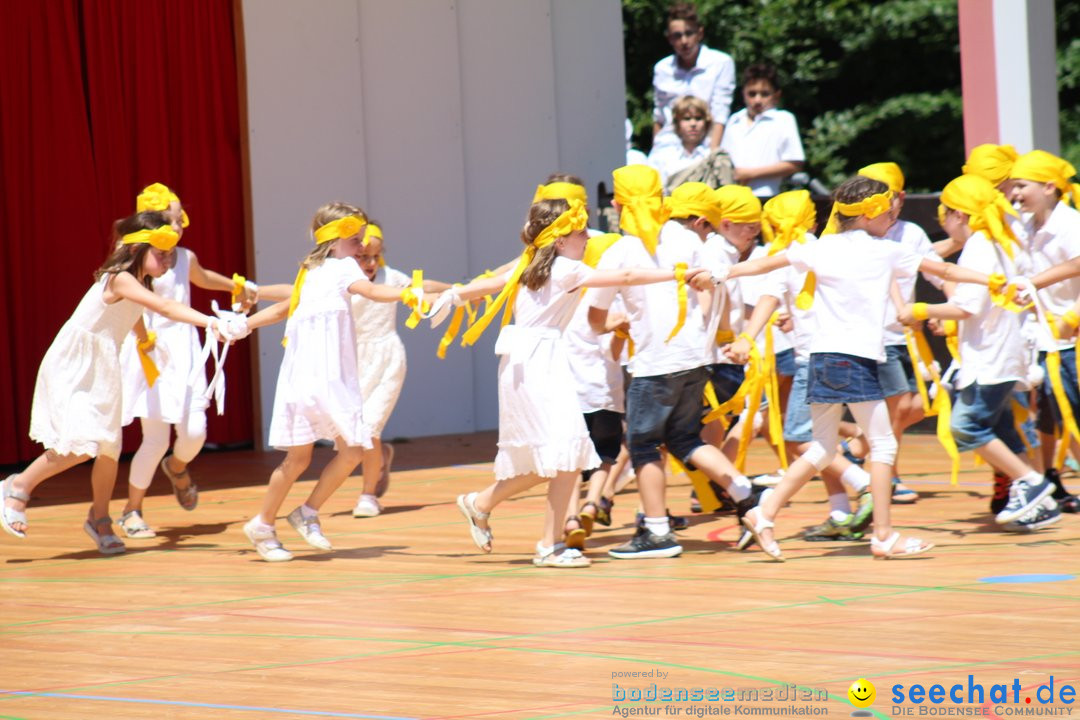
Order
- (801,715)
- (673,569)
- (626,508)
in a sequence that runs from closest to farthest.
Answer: (801,715) → (673,569) → (626,508)

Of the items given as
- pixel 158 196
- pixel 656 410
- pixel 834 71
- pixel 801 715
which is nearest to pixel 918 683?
pixel 801 715

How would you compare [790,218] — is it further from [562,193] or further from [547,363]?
[547,363]

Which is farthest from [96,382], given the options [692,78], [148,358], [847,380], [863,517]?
[692,78]

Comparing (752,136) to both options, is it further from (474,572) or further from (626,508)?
(474,572)

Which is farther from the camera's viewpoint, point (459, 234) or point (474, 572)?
point (459, 234)

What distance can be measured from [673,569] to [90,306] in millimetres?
3005

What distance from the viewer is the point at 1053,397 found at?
803 centimetres

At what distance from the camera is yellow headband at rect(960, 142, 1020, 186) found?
A: 8461 millimetres

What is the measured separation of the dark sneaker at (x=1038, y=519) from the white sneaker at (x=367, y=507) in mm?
3327

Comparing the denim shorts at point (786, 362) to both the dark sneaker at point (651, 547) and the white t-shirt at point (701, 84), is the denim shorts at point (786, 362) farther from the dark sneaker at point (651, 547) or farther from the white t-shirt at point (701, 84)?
the white t-shirt at point (701, 84)

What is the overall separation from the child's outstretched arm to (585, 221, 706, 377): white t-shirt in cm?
175

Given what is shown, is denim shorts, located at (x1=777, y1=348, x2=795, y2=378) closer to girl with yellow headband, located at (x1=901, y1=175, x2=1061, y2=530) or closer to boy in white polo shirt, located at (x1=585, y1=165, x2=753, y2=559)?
girl with yellow headband, located at (x1=901, y1=175, x2=1061, y2=530)

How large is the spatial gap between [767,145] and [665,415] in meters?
5.18

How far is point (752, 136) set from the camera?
1195cm
